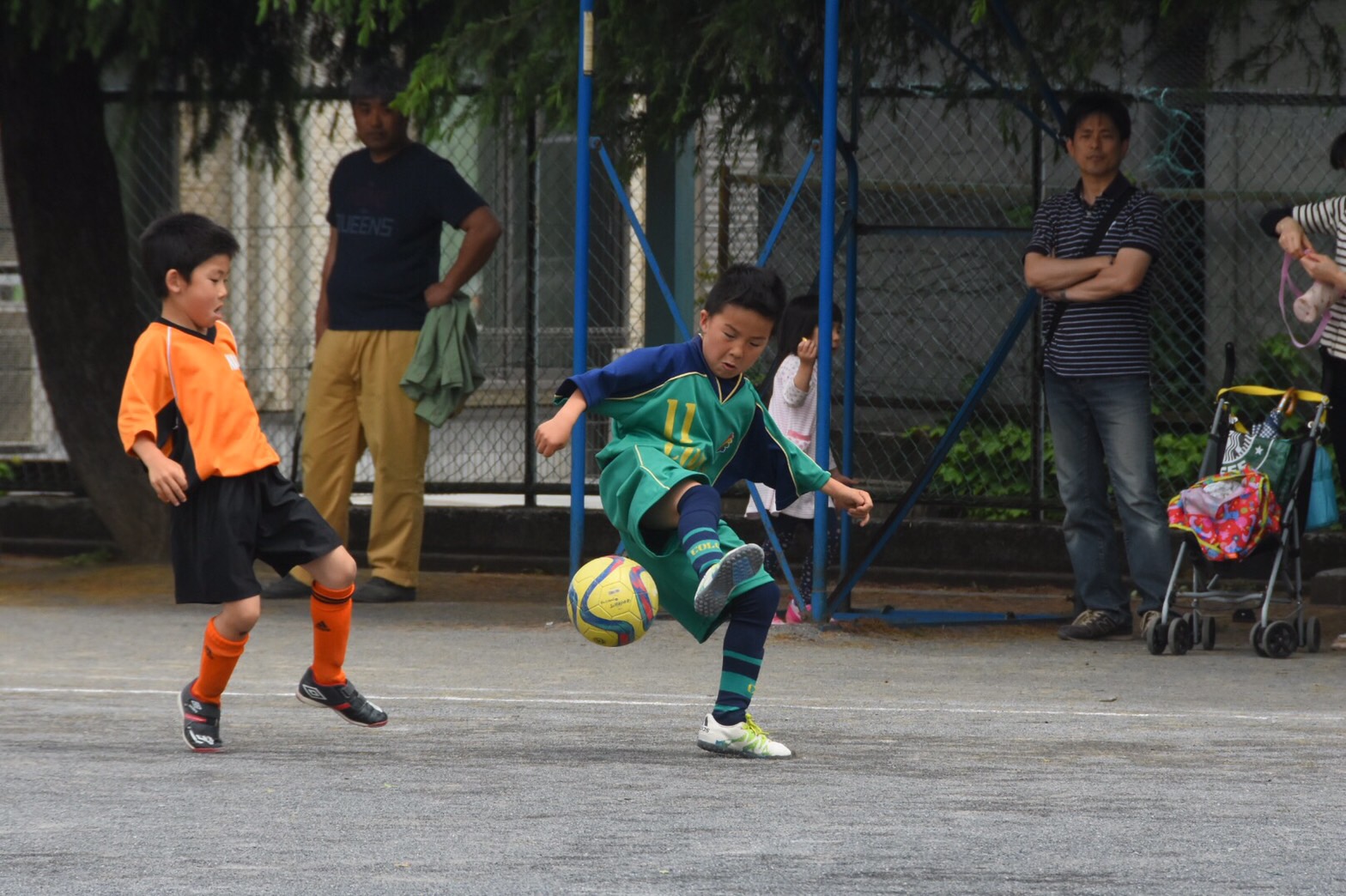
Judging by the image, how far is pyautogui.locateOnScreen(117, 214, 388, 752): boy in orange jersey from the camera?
19.0 feet

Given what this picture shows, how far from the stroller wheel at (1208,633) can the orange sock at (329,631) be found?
12.5ft

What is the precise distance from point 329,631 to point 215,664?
14.1 inches

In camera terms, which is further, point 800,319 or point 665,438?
point 800,319

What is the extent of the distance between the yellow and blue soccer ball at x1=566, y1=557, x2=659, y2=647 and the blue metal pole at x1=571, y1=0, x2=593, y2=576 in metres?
2.91

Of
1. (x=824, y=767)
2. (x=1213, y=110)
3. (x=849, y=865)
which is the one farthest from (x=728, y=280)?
(x=1213, y=110)

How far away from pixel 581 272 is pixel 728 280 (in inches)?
129

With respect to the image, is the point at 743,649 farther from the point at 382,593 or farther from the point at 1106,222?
the point at 382,593

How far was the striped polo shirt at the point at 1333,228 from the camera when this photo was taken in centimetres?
809

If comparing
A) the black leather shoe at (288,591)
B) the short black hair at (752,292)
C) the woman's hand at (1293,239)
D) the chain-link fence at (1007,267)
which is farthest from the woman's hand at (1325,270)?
the black leather shoe at (288,591)

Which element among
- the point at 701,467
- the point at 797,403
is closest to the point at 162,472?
the point at 701,467

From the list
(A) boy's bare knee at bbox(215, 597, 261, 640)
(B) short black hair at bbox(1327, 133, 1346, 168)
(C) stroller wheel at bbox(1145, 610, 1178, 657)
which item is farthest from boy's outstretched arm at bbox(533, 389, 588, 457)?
(B) short black hair at bbox(1327, 133, 1346, 168)

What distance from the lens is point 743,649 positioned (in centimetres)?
578

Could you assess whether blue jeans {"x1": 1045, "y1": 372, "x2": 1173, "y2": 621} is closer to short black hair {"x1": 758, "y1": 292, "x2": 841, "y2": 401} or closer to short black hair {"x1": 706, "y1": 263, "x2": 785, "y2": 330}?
short black hair {"x1": 758, "y1": 292, "x2": 841, "y2": 401}

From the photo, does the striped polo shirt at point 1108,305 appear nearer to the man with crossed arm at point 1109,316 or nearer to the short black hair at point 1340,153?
the man with crossed arm at point 1109,316
